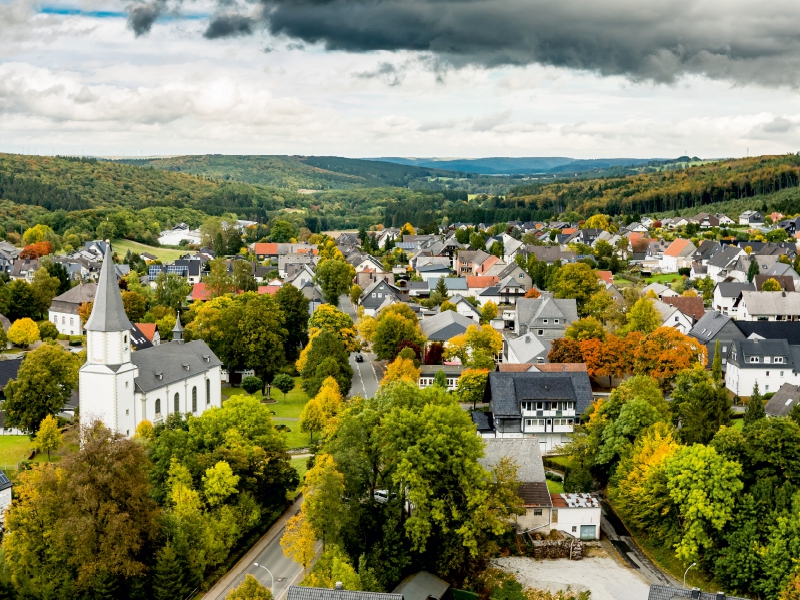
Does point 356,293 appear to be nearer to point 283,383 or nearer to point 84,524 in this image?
point 283,383

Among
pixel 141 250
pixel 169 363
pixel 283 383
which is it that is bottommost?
pixel 283 383

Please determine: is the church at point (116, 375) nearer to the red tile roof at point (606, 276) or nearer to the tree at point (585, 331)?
the tree at point (585, 331)

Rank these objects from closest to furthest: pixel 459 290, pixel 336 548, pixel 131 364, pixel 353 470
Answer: pixel 336 548, pixel 353 470, pixel 131 364, pixel 459 290

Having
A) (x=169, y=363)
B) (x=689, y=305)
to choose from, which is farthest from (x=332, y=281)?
(x=169, y=363)

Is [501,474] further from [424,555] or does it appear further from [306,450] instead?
[306,450]

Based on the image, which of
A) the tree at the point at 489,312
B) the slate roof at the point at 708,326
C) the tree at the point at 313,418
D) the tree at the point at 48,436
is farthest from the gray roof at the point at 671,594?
the tree at the point at 489,312

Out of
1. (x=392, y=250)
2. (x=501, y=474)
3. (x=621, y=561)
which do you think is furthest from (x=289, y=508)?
(x=392, y=250)

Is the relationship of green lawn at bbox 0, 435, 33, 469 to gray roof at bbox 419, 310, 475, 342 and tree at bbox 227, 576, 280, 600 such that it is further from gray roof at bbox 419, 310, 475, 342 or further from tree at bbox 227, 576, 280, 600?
gray roof at bbox 419, 310, 475, 342
